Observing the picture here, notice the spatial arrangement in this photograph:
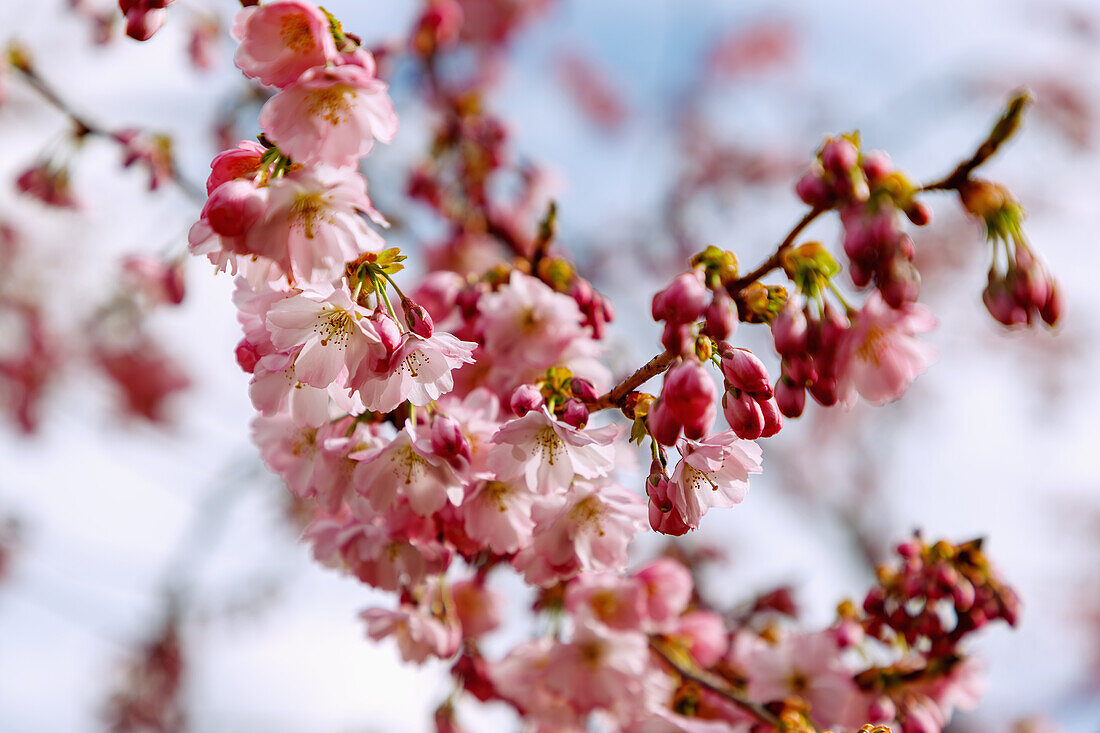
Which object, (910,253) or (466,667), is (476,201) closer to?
(466,667)

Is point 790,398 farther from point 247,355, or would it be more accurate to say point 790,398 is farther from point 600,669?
point 600,669

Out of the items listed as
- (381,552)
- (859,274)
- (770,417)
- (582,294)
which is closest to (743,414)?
(770,417)

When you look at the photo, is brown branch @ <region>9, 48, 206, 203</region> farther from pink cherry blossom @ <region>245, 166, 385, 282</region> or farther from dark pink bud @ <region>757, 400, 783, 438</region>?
dark pink bud @ <region>757, 400, 783, 438</region>

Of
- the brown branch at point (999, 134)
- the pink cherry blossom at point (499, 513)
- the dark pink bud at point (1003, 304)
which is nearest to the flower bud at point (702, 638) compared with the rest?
the pink cherry blossom at point (499, 513)

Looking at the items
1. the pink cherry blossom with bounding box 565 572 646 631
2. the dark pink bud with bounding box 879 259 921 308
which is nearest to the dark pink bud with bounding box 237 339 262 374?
the pink cherry blossom with bounding box 565 572 646 631

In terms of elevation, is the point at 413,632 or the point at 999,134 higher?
the point at 999,134

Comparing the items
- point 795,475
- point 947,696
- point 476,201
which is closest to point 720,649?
point 947,696
